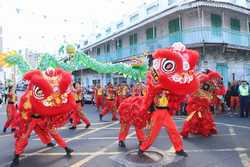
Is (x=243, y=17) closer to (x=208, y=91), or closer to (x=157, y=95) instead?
(x=208, y=91)

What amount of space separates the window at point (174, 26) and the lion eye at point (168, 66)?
1424 centimetres

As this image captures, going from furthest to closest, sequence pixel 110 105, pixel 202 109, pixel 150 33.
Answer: pixel 150 33
pixel 110 105
pixel 202 109

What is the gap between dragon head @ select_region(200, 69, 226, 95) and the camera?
895cm

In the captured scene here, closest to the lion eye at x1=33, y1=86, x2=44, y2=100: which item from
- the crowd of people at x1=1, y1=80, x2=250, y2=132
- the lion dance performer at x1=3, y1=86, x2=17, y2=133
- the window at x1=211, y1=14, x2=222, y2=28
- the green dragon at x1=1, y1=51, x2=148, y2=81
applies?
the crowd of people at x1=1, y1=80, x2=250, y2=132

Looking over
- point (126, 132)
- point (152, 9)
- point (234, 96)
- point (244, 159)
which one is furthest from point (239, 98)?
point (152, 9)

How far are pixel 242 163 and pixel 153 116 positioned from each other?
5.86 feet

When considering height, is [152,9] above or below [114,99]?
above

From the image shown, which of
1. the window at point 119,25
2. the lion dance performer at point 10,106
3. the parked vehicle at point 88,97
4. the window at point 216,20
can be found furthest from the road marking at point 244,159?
the window at point 119,25

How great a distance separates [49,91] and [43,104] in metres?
0.29

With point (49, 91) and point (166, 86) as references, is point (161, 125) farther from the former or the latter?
point (49, 91)

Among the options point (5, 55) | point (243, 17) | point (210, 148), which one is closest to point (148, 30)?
point (243, 17)

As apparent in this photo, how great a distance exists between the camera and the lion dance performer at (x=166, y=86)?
249 inches

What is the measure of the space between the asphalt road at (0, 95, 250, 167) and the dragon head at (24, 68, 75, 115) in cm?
103

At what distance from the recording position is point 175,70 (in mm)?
6328
